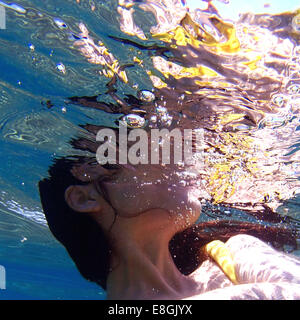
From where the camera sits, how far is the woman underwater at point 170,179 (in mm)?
3988

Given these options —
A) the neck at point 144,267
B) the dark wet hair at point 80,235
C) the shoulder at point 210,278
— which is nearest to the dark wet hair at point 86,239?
the dark wet hair at point 80,235

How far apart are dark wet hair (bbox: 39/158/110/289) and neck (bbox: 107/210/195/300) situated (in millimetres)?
331

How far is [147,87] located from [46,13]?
1961 mm

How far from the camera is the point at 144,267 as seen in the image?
4625mm

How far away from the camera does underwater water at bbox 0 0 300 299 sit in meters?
3.81

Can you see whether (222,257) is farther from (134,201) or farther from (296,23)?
(296,23)

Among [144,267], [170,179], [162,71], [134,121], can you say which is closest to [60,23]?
[162,71]

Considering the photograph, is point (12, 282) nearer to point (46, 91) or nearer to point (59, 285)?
point (59, 285)

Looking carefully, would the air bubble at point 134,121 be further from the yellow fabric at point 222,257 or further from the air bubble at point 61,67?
the yellow fabric at point 222,257

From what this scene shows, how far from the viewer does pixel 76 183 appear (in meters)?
6.00
